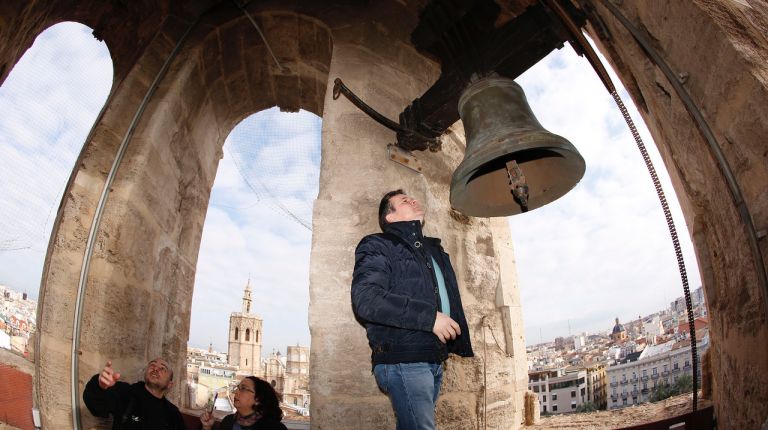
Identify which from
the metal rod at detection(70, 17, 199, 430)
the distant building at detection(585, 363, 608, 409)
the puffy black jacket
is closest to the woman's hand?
the metal rod at detection(70, 17, 199, 430)

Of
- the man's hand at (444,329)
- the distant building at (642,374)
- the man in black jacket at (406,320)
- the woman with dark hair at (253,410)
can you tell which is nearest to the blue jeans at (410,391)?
the man in black jacket at (406,320)

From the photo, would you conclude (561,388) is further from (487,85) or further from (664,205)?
(487,85)

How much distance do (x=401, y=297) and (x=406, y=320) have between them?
0.07 meters

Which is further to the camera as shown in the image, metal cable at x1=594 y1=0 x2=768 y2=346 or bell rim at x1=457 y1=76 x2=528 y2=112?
bell rim at x1=457 y1=76 x2=528 y2=112

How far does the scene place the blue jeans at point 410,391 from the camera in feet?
4.60

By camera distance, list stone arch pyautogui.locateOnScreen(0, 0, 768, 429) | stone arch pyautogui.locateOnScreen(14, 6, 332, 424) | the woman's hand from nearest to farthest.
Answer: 1. stone arch pyautogui.locateOnScreen(0, 0, 768, 429)
2. stone arch pyautogui.locateOnScreen(14, 6, 332, 424)
3. the woman's hand

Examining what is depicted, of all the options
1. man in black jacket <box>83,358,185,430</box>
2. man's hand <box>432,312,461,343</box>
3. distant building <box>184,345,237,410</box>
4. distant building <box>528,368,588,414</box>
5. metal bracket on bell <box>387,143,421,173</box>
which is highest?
metal bracket on bell <box>387,143,421,173</box>

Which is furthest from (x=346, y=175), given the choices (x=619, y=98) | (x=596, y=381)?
(x=596, y=381)

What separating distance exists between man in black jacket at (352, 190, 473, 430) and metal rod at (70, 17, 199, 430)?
176 cm

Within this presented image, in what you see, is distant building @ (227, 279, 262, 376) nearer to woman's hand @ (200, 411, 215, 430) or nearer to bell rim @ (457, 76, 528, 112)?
woman's hand @ (200, 411, 215, 430)

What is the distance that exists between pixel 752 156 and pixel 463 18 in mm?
1449

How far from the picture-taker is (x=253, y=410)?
101 inches

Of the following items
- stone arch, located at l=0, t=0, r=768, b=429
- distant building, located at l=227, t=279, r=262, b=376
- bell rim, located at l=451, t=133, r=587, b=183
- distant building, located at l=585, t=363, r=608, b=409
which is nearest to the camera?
stone arch, located at l=0, t=0, r=768, b=429

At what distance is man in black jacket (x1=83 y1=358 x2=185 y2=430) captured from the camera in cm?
223
